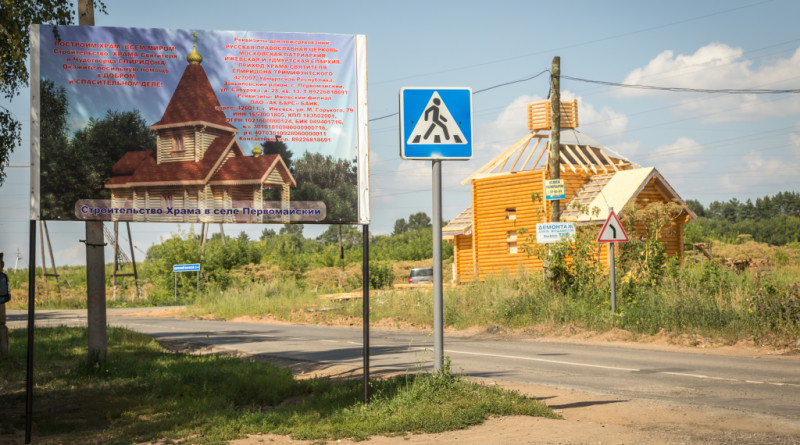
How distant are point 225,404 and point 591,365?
7.04 metres

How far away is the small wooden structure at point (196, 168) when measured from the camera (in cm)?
837

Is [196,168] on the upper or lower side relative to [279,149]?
lower

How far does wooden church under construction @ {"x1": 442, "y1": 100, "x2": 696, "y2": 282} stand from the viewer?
1405 inches

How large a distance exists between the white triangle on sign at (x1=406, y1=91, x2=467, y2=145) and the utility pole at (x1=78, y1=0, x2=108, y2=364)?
5996 millimetres

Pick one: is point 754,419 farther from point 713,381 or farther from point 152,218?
point 152,218

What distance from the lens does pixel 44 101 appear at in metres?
8.06

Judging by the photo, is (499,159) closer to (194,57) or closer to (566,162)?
(566,162)

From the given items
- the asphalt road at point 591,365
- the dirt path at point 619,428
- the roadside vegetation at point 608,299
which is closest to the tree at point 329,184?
the roadside vegetation at point 608,299

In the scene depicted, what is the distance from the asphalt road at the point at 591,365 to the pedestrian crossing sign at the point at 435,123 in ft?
7.66

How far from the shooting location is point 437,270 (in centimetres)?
792

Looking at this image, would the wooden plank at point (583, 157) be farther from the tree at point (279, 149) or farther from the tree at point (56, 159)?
the tree at point (56, 159)

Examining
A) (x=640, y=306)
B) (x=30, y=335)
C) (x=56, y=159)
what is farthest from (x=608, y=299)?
(x=30, y=335)

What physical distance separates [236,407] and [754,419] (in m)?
5.88

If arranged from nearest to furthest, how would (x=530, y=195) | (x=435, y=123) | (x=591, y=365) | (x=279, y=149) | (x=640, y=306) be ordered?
(x=435, y=123), (x=279, y=149), (x=591, y=365), (x=640, y=306), (x=530, y=195)
